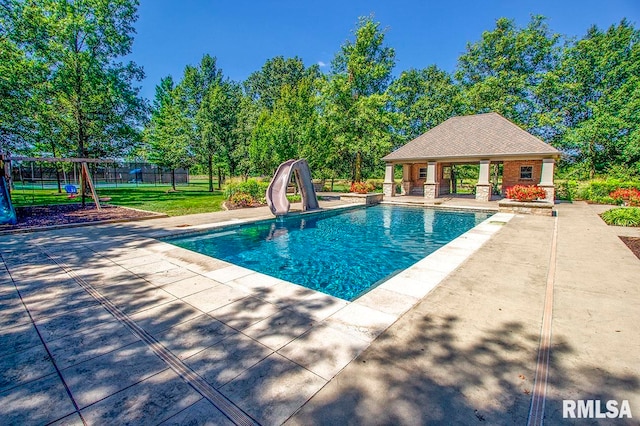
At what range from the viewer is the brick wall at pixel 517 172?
21.1 m

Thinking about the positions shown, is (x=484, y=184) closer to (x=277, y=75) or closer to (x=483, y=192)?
(x=483, y=192)

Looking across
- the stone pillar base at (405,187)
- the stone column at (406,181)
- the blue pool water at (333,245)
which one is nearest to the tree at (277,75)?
the stone column at (406,181)

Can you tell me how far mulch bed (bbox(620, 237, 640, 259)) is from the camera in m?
6.96

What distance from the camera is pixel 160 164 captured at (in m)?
26.1

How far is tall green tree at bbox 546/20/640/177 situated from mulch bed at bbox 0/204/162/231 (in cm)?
3367

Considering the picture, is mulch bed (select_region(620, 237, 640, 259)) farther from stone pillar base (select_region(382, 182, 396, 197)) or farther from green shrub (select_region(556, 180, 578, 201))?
green shrub (select_region(556, 180, 578, 201))

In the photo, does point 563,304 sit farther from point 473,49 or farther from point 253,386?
point 473,49

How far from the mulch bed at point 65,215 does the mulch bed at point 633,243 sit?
1632 centimetres

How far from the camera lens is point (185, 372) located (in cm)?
265

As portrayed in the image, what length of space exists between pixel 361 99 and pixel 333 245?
20223mm

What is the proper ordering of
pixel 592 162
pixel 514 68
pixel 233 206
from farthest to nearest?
1. pixel 514 68
2. pixel 592 162
3. pixel 233 206

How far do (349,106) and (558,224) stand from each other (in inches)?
791

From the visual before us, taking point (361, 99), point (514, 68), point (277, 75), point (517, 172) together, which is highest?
point (277, 75)

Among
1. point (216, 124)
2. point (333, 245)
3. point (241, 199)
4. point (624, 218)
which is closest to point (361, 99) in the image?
point (216, 124)
